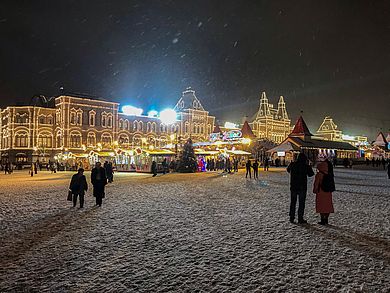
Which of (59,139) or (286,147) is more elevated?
(59,139)

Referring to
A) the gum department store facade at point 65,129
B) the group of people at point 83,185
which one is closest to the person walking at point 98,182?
the group of people at point 83,185

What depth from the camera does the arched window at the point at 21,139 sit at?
5653 centimetres

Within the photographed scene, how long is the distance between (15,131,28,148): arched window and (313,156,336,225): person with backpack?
188 ft

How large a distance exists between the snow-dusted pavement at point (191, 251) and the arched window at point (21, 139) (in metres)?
52.4

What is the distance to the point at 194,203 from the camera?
35.0ft

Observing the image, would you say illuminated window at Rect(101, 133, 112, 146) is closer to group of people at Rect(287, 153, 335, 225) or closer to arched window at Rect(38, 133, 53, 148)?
arched window at Rect(38, 133, 53, 148)

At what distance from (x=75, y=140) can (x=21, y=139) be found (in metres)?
8.78

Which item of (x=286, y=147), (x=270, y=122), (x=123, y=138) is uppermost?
(x=270, y=122)

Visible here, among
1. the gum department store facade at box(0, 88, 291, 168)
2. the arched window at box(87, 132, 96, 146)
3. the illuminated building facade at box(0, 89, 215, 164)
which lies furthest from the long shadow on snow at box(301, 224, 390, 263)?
the arched window at box(87, 132, 96, 146)

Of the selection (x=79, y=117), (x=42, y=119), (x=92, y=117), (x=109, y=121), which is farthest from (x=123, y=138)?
(x=42, y=119)

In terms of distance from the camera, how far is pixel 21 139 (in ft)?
186

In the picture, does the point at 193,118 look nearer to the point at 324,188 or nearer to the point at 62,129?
the point at 62,129

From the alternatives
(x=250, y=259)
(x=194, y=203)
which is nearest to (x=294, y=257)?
(x=250, y=259)

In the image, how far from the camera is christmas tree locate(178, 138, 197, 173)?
31.1 m
